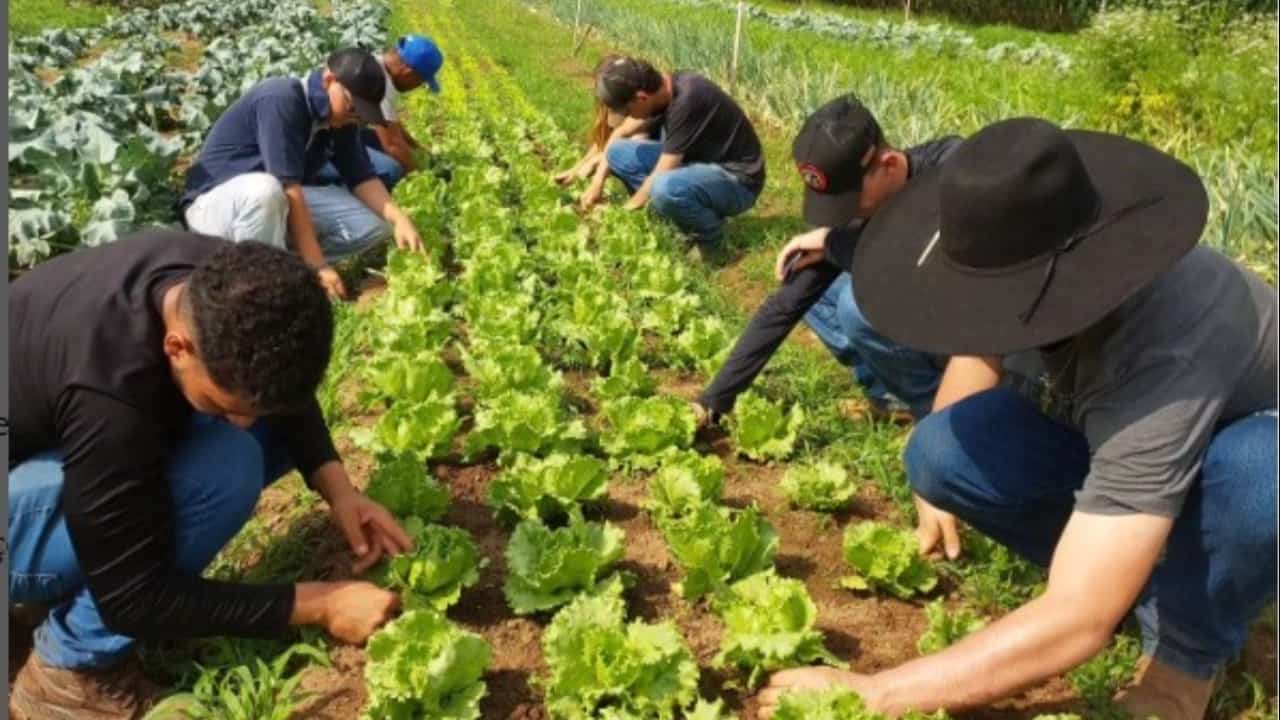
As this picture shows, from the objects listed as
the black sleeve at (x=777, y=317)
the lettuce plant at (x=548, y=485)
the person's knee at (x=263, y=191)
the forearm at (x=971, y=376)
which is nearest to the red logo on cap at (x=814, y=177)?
the black sleeve at (x=777, y=317)

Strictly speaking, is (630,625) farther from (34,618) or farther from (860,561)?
(34,618)

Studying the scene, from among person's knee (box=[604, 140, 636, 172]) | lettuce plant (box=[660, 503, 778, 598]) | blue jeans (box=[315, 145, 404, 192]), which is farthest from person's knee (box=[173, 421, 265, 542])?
person's knee (box=[604, 140, 636, 172])

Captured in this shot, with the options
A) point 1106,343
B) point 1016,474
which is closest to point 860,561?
point 1016,474

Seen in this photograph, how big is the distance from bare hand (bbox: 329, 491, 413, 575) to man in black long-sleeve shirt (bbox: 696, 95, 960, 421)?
4.93 feet

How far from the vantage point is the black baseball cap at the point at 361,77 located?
516 cm

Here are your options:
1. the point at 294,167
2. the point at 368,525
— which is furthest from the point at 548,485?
the point at 294,167

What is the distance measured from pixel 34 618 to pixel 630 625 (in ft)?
5.99

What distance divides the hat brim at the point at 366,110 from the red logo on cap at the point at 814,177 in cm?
269

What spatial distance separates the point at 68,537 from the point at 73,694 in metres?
0.46

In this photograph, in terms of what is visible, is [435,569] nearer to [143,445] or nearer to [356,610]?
[356,610]

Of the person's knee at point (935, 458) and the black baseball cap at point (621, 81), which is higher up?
the black baseball cap at point (621, 81)

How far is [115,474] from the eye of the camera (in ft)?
7.84

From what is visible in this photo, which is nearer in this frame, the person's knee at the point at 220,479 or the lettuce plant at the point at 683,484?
the person's knee at the point at 220,479

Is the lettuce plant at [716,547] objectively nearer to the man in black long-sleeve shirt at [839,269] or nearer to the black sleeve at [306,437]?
the man in black long-sleeve shirt at [839,269]
